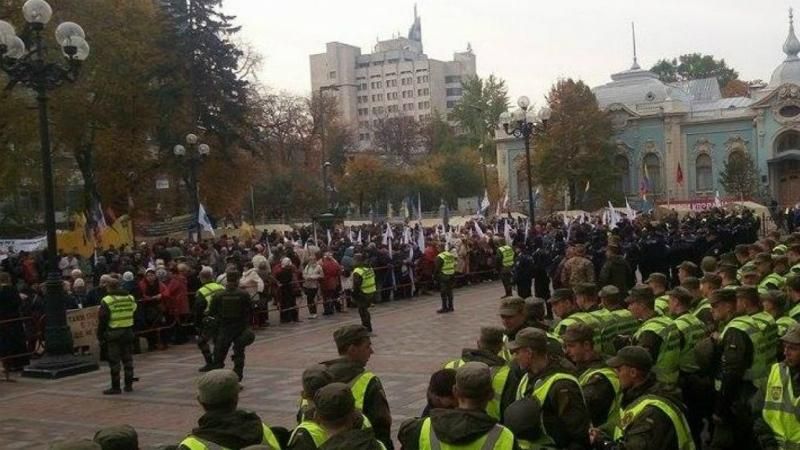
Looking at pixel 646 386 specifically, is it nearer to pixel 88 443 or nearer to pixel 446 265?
pixel 88 443

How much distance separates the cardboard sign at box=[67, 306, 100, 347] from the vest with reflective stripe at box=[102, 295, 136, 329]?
12.3 feet

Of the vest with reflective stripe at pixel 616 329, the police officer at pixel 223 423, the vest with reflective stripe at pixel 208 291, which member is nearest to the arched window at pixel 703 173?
the vest with reflective stripe at pixel 208 291

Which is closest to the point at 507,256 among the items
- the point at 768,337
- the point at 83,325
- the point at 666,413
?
the point at 83,325

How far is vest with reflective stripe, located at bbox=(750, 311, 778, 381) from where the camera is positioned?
25.6 feet

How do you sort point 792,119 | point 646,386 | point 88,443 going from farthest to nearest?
point 792,119 < point 646,386 < point 88,443

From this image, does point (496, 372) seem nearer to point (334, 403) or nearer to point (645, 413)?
point (645, 413)

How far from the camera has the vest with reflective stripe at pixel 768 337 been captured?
7.79m

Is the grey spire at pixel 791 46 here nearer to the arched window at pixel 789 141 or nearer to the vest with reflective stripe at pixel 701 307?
the arched window at pixel 789 141

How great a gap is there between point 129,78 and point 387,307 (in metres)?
18.2

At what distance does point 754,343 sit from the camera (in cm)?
766

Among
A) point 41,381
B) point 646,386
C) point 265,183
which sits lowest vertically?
point 41,381

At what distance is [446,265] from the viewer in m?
21.2

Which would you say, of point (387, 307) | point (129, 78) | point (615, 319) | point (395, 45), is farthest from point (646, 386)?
point (395, 45)

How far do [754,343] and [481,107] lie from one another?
283ft
